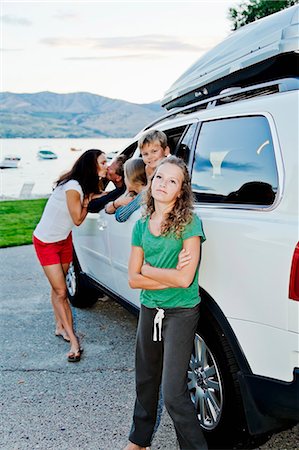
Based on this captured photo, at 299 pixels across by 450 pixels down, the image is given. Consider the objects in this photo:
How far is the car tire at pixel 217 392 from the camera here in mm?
2760

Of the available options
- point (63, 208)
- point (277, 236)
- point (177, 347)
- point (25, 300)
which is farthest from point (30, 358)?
point (277, 236)

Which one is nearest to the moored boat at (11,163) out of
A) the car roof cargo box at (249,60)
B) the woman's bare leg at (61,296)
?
the woman's bare leg at (61,296)

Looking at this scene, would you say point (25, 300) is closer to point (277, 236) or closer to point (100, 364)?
point (100, 364)

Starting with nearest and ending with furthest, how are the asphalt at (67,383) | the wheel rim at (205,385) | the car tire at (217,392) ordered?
the car tire at (217,392)
the wheel rim at (205,385)
the asphalt at (67,383)

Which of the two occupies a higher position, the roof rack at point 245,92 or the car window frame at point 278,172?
the roof rack at point 245,92

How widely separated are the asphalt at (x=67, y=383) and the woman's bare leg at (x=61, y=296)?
169 mm

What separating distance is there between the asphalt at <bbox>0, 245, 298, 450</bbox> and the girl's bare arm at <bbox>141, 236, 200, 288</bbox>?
1.15m

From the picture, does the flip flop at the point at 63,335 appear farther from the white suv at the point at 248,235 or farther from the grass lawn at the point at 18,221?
the grass lawn at the point at 18,221

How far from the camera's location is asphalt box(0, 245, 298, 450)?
3219 millimetres

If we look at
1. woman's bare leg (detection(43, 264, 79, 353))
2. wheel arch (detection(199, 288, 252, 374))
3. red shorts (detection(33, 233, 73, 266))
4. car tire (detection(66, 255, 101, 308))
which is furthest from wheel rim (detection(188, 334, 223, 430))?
car tire (detection(66, 255, 101, 308))

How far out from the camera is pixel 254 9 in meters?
17.3

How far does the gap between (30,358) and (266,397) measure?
2548mm

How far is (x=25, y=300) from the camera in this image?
20.6 feet

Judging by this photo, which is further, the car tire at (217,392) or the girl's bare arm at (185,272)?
the car tire at (217,392)
